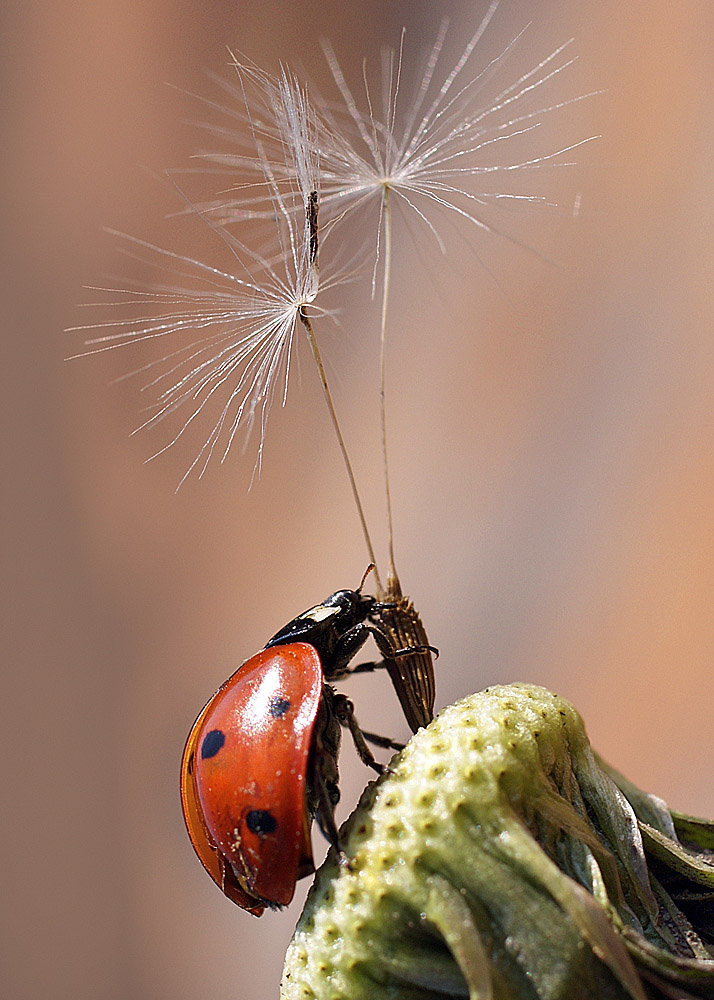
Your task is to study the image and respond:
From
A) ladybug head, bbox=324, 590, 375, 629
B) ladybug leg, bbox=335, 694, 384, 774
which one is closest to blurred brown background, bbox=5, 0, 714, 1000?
ladybug head, bbox=324, 590, 375, 629

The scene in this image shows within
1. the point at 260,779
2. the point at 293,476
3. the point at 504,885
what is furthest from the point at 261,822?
the point at 293,476

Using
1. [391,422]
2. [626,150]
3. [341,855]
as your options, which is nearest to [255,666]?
[341,855]

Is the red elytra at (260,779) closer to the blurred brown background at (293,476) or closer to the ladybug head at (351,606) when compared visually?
the ladybug head at (351,606)

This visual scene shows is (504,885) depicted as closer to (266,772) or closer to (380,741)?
(266,772)

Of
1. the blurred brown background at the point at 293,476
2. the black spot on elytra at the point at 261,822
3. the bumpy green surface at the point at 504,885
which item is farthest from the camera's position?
the blurred brown background at the point at 293,476

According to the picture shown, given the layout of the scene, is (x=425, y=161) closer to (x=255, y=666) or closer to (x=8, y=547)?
(x=255, y=666)

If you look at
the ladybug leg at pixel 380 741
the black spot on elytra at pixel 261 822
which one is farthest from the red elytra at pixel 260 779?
the ladybug leg at pixel 380 741

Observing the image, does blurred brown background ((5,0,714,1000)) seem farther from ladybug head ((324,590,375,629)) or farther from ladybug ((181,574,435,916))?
ladybug ((181,574,435,916))
